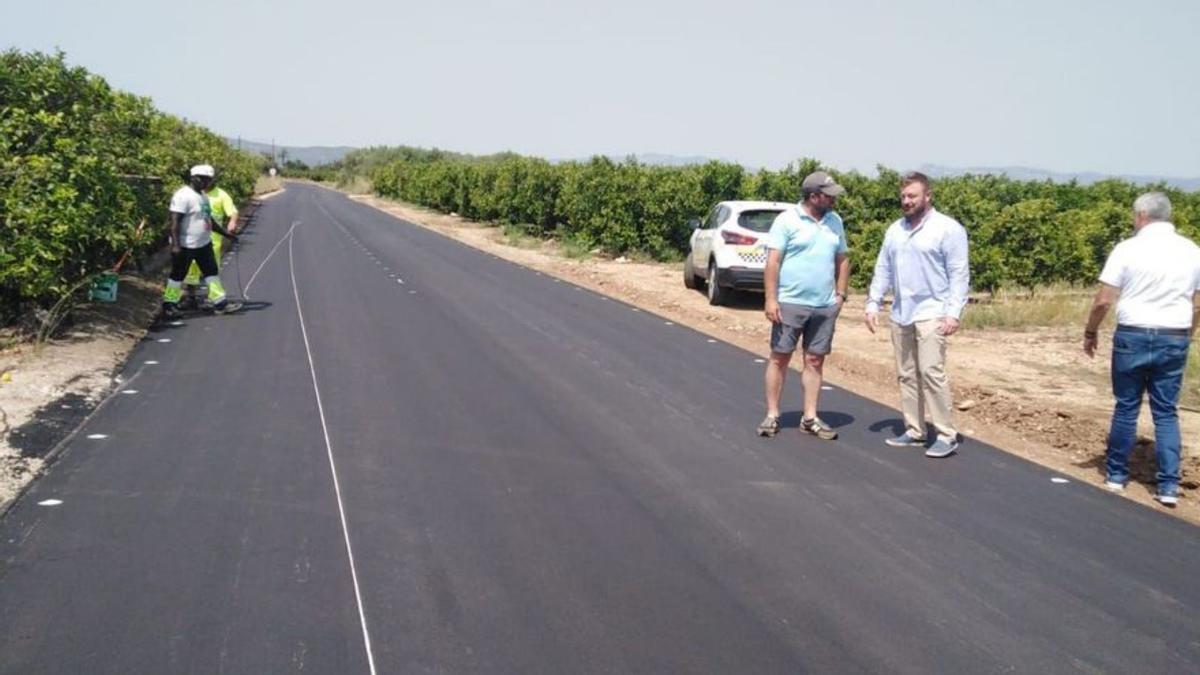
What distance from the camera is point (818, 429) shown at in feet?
25.6

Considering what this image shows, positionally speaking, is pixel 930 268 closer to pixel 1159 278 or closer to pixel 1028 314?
pixel 1159 278

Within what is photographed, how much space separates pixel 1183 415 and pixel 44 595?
356 inches

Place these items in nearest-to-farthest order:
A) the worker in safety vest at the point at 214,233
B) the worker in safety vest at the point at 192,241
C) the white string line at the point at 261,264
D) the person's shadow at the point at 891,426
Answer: the person's shadow at the point at 891,426
the worker in safety vest at the point at 192,241
the worker in safety vest at the point at 214,233
the white string line at the point at 261,264

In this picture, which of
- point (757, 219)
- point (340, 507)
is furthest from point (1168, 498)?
point (757, 219)

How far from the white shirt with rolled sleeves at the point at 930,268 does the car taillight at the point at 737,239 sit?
340 inches

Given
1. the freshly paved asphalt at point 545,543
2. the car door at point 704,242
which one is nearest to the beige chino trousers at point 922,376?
the freshly paved asphalt at point 545,543

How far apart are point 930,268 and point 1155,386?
1.62 m

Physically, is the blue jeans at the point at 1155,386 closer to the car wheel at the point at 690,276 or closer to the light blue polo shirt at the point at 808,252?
the light blue polo shirt at the point at 808,252

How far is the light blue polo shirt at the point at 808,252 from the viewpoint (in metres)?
7.63

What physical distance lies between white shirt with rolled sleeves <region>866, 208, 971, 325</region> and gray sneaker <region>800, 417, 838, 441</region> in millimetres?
977

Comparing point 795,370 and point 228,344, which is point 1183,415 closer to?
point 795,370

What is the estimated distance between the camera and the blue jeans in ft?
21.5

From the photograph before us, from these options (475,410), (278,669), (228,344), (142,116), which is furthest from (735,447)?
(142,116)

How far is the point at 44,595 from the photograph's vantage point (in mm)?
4422
